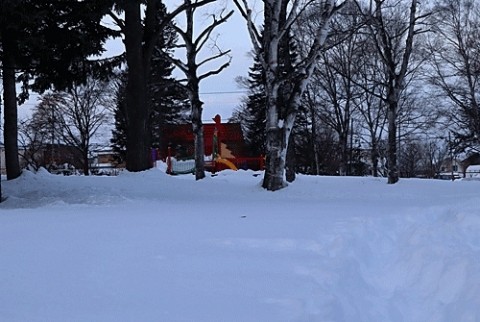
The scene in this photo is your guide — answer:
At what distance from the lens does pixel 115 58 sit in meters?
18.1

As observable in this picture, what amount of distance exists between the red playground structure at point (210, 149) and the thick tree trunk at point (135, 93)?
15977 mm

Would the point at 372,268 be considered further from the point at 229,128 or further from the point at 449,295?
the point at 229,128

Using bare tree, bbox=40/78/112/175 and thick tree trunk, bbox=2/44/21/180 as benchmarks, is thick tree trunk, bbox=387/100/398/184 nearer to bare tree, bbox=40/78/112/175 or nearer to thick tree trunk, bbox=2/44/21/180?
thick tree trunk, bbox=2/44/21/180

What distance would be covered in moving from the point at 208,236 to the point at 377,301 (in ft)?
7.54

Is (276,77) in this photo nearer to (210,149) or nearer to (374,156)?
(374,156)

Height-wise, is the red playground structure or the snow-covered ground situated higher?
the red playground structure

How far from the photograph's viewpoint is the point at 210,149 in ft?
144

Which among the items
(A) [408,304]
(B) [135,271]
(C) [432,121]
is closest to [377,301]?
(A) [408,304]

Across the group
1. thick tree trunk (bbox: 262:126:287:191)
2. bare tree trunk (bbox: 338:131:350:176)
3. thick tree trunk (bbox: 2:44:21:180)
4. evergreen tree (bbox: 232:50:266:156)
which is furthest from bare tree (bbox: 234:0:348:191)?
evergreen tree (bbox: 232:50:266:156)

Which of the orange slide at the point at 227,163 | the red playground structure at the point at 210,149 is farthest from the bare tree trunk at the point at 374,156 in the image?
the orange slide at the point at 227,163

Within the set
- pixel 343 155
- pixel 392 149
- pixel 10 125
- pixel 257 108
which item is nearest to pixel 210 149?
pixel 257 108

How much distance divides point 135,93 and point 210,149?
2801 cm

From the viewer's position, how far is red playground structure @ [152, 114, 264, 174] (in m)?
34.2

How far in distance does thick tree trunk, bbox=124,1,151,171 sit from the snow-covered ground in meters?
6.70
